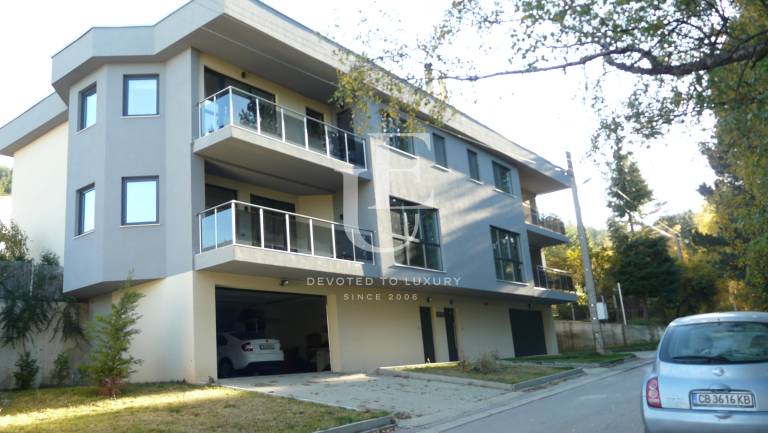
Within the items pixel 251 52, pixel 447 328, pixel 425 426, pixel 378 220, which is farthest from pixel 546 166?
pixel 425 426

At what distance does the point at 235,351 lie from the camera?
16.4m

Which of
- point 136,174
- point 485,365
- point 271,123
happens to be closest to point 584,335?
point 485,365

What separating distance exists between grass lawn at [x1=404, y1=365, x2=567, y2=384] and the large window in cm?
341

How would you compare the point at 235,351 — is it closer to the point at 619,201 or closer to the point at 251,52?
the point at 251,52

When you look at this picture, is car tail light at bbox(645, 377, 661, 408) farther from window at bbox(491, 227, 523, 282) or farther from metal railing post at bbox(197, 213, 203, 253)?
window at bbox(491, 227, 523, 282)

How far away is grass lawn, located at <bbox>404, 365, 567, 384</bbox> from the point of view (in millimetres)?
15539

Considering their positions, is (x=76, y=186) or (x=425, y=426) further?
(x=76, y=186)

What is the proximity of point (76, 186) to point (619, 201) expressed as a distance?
135 feet

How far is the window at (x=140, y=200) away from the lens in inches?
622

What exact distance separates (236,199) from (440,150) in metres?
8.33

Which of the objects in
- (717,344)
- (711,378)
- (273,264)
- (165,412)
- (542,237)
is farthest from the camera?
(542,237)

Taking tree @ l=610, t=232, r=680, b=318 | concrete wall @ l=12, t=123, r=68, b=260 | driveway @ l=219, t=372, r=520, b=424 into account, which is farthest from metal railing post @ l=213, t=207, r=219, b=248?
tree @ l=610, t=232, r=680, b=318

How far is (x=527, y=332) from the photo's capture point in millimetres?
28859

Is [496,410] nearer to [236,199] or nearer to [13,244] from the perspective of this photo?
[236,199]
